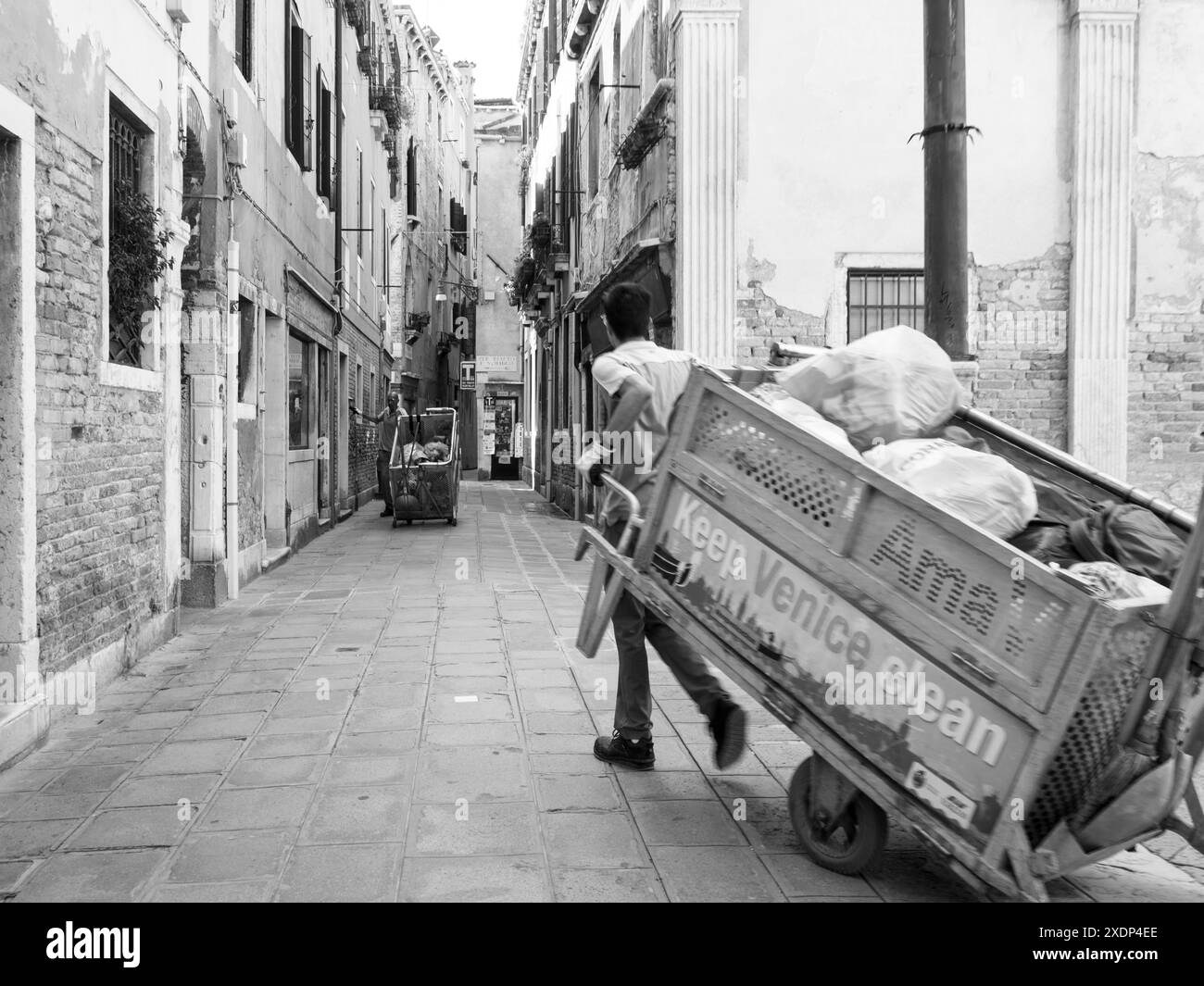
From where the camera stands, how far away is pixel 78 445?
5801 mm

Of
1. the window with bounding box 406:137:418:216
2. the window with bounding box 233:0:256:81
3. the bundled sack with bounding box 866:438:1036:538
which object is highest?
the window with bounding box 406:137:418:216

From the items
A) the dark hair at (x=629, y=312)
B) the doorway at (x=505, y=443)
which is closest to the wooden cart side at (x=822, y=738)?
the dark hair at (x=629, y=312)

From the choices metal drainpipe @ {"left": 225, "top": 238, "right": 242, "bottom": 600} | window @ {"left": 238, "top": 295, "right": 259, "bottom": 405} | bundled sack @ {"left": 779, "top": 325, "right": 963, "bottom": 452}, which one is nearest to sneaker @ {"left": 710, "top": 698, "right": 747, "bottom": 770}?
bundled sack @ {"left": 779, "top": 325, "right": 963, "bottom": 452}

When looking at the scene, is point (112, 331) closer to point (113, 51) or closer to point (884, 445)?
point (113, 51)

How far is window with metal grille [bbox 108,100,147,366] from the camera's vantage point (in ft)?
21.9

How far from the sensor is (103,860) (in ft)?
11.8

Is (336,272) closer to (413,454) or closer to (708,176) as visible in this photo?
(413,454)

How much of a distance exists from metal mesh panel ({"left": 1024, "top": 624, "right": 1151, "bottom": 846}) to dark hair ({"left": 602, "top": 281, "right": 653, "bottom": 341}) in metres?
2.31

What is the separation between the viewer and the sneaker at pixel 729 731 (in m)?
4.06

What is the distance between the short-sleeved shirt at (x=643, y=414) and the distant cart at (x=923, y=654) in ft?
1.27

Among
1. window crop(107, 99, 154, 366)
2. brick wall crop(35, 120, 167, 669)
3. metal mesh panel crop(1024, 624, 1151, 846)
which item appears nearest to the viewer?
metal mesh panel crop(1024, 624, 1151, 846)

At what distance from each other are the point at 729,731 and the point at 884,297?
748 centimetres

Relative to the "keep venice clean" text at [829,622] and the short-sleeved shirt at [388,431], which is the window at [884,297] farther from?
the short-sleeved shirt at [388,431]

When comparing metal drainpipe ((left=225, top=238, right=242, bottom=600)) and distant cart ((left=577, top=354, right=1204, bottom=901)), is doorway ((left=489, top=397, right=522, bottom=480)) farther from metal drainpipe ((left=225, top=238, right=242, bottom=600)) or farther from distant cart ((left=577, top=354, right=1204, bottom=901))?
distant cart ((left=577, top=354, right=1204, bottom=901))
